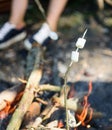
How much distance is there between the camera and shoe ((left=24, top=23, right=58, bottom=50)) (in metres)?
3.93

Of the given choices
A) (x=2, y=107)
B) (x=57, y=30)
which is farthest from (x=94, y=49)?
(x=2, y=107)

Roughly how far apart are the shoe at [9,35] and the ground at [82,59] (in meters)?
0.05

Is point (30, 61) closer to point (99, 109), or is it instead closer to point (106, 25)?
point (99, 109)

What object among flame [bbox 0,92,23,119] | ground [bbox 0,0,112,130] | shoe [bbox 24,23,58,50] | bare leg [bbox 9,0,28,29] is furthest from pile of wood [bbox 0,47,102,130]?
bare leg [bbox 9,0,28,29]

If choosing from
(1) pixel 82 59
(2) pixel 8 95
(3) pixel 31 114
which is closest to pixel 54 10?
(1) pixel 82 59

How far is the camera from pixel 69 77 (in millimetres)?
3684

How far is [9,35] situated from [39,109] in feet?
4.36

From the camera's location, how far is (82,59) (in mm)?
3941

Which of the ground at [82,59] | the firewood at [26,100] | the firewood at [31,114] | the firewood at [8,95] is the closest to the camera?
the firewood at [26,100]

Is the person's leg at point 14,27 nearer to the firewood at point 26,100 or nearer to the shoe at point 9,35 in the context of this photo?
the shoe at point 9,35

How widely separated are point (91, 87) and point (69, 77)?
271 millimetres

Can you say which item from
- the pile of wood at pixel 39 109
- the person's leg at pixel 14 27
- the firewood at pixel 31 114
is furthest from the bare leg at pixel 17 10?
the firewood at pixel 31 114

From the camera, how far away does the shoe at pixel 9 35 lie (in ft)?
13.3

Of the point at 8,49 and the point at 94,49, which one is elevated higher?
the point at 8,49
